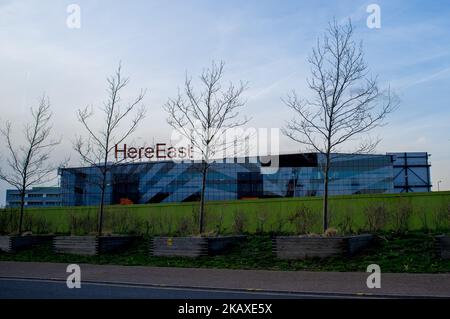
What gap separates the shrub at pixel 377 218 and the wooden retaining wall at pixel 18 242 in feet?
49.9

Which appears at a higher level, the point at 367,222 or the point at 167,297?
the point at 367,222

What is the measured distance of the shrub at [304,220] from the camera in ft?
69.6

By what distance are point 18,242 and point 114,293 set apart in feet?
48.0

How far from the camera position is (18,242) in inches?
932

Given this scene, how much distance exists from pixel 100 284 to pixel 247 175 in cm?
8705

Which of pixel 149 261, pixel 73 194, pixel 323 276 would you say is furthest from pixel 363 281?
pixel 73 194

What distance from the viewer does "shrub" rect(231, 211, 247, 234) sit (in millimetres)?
23141

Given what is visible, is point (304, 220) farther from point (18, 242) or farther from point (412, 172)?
point (412, 172)

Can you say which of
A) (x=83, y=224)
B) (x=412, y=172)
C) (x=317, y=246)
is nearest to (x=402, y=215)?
(x=317, y=246)

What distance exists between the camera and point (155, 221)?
1027 inches

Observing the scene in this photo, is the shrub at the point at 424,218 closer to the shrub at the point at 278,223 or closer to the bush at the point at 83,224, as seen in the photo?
the shrub at the point at 278,223

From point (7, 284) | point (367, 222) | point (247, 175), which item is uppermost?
point (247, 175)
